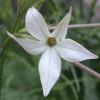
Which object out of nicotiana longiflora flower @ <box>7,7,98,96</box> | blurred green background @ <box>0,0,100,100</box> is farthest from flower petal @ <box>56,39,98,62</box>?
blurred green background @ <box>0,0,100,100</box>

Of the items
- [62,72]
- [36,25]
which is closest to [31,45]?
[36,25]

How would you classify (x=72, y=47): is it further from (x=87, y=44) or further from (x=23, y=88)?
(x=23, y=88)

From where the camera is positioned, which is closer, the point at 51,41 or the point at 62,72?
the point at 51,41

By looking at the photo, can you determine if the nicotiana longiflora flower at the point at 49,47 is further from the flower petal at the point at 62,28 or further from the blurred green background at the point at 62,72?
→ the blurred green background at the point at 62,72

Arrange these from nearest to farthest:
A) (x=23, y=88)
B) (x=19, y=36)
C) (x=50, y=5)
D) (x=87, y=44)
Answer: (x=19, y=36) → (x=50, y=5) → (x=87, y=44) → (x=23, y=88)

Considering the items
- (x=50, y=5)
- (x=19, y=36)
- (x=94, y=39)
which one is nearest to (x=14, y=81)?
(x=94, y=39)

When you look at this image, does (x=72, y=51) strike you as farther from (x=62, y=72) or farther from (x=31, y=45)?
(x=62, y=72)
